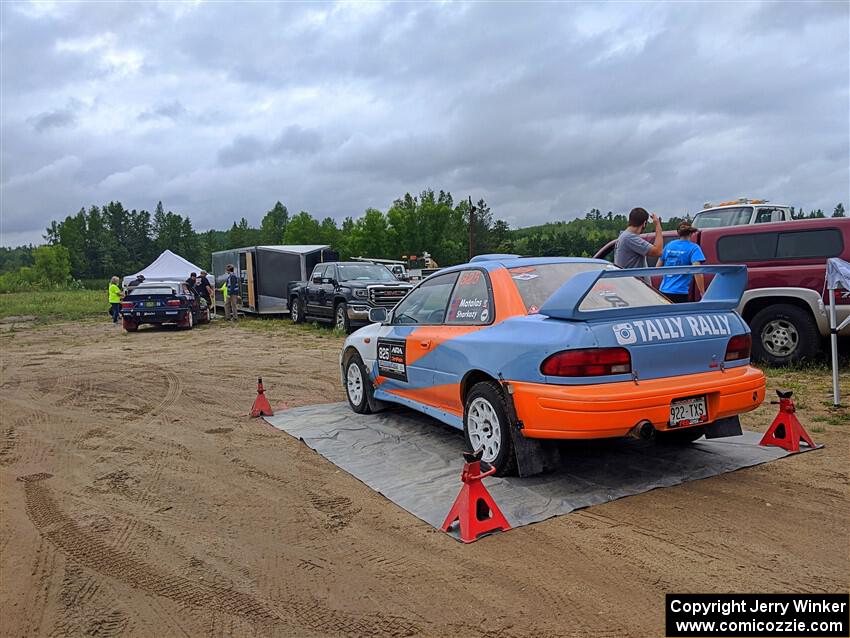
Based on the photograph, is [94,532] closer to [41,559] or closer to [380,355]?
[41,559]

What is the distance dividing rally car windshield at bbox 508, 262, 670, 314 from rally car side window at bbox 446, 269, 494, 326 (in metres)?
0.26

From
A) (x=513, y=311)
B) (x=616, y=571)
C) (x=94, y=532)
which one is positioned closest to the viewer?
(x=616, y=571)

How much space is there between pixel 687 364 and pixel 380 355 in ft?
10.3

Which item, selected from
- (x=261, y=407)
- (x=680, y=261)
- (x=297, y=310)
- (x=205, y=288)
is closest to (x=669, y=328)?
(x=680, y=261)

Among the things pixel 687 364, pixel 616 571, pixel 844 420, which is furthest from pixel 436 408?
pixel 844 420

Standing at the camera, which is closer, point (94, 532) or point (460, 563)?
point (460, 563)

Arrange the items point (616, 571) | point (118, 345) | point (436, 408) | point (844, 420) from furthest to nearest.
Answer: point (118, 345)
point (844, 420)
point (436, 408)
point (616, 571)

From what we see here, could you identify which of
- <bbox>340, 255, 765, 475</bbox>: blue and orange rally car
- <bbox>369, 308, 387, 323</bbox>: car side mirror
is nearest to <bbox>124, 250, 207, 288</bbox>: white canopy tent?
<bbox>369, 308, 387, 323</bbox>: car side mirror

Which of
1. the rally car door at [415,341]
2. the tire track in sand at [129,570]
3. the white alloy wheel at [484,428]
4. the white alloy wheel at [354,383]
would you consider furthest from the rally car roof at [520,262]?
the tire track in sand at [129,570]

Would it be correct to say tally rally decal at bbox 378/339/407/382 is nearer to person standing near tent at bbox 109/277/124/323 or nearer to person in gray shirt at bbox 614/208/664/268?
person in gray shirt at bbox 614/208/664/268

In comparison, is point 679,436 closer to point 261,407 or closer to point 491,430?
point 491,430

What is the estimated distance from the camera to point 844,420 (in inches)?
241

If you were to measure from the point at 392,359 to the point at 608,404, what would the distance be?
2.75 metres

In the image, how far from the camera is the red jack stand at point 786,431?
518 cm
